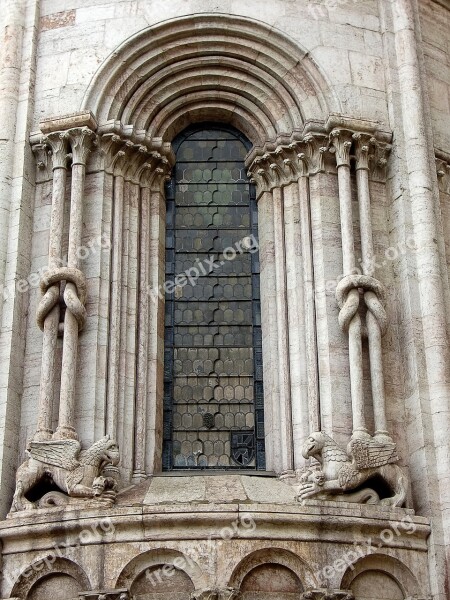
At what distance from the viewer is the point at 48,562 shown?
43.3 ft

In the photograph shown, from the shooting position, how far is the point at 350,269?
15133 millimetres

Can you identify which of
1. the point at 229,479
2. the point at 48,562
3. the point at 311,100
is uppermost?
the point at 311,100

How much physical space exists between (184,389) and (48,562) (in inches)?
133

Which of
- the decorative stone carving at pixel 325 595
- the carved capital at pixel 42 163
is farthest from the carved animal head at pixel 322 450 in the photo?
the carved capital at pixel 42 163

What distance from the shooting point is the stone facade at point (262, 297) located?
42.9 feet

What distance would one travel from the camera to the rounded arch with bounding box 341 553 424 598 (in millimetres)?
13345

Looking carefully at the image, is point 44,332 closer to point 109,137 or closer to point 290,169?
point 109,137

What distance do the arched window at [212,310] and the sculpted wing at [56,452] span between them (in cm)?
172

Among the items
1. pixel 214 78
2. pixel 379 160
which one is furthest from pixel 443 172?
pixel 214 78

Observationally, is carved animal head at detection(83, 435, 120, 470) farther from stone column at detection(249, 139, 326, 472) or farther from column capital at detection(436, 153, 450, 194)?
column capital at detection(436, 153, 450, 194)

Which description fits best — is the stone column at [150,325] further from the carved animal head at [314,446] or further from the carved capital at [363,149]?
the carved capital at [363,149]

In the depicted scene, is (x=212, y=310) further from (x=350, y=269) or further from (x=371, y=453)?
(x=371, y=453)

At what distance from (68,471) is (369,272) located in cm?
483

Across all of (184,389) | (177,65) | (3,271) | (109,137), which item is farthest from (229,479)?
(177,65)
